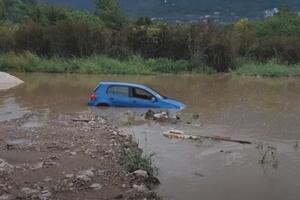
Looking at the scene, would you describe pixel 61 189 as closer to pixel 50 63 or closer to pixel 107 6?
pixel 50 63

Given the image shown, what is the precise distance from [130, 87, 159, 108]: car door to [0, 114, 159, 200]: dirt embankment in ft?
12.6

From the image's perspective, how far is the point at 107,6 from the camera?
6322 cm

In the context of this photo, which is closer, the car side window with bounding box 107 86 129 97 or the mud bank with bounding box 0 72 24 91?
the car side window with bounding box 107 86 129 97

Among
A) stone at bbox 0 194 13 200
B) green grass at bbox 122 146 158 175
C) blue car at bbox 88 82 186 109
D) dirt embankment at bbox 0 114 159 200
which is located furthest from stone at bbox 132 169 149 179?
blue car at bbox 88 82 186 109

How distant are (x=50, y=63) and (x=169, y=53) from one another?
8927mm

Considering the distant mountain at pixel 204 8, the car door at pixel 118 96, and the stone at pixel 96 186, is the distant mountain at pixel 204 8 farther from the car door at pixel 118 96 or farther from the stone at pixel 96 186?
the stone at pixel 96 186

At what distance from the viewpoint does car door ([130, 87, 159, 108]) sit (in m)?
22.1

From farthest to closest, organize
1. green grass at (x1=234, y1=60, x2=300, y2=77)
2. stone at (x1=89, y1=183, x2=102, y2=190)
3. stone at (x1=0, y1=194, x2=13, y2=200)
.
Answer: green grass at (x1=234, y1=60, x2=300, y2=77), stone at (x1=89, y1=183, x2=102, y2=190), stone at (x1=0, y1=194, x2=13, y2=200)

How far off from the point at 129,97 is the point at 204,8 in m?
86.8

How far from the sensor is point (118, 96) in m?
22.6

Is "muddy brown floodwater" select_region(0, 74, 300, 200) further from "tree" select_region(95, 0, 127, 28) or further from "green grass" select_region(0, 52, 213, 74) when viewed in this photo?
"tree" select_region(95, 0, 127, 28)

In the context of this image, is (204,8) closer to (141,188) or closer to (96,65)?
(96,65)

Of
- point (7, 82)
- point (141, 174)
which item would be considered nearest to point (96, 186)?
point (141, 174)

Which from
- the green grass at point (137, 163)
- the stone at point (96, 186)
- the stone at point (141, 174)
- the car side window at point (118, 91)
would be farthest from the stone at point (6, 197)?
the car side window at point (118, 91)
